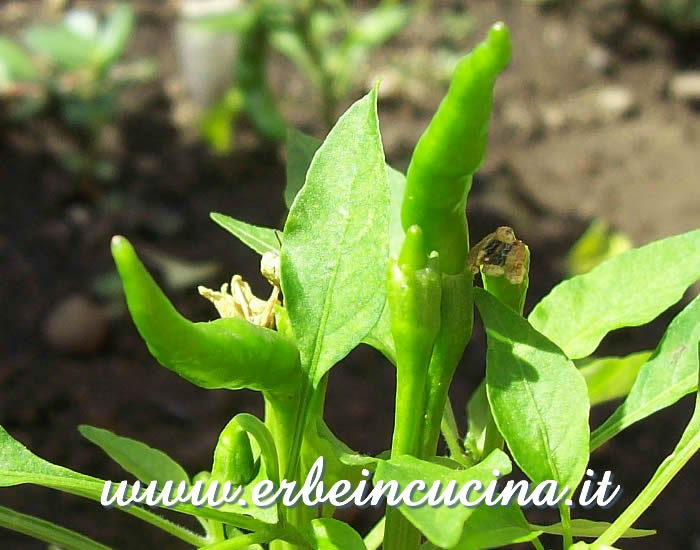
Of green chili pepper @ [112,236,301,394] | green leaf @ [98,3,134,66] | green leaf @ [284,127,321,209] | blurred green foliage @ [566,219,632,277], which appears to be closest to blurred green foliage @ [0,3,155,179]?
green leaf @ [98,3,134,66]

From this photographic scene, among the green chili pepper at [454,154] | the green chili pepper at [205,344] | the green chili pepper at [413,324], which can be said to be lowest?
the green chili pepper at [205,344]

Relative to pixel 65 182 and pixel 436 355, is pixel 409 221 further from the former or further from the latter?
pixel 65 182

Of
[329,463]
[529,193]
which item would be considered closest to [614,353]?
[529,193]

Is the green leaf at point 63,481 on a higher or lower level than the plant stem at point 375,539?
lower

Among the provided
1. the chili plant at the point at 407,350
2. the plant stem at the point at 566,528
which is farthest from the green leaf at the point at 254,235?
the plant stem at the point at 566,528

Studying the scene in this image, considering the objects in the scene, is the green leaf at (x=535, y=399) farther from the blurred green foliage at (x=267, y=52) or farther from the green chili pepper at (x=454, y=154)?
the blurred green foliage at (x=267, y=52)

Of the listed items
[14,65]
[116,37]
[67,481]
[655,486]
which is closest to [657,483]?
[655,486]
